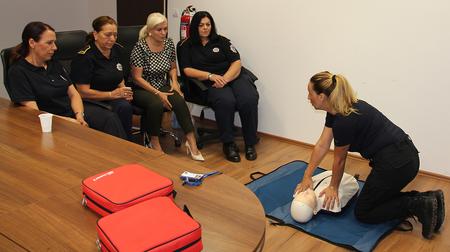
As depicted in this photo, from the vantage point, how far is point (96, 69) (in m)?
3.17

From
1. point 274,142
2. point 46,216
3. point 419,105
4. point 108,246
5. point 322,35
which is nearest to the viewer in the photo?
point 108,246

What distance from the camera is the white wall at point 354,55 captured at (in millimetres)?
3158

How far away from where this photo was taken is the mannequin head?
2506mm

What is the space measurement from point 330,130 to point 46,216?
1.73 meters

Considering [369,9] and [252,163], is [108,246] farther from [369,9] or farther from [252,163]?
[369,9]

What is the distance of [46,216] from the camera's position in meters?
1.33

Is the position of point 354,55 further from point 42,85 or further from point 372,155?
point 42,85

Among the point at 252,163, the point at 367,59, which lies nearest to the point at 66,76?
the point at 252,163

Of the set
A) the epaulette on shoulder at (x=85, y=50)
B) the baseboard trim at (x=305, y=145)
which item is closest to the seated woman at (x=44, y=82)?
the epaulette on shoulder at (x=85, y=50)

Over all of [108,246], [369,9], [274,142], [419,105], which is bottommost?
[274,142]

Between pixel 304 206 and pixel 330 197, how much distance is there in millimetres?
209

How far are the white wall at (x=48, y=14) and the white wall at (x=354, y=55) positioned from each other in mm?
1777

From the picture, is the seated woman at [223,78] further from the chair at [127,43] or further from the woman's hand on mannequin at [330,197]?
the woman's hand on mannequin at [330,197]

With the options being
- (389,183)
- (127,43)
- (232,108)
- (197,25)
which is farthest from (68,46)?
(389,183)
